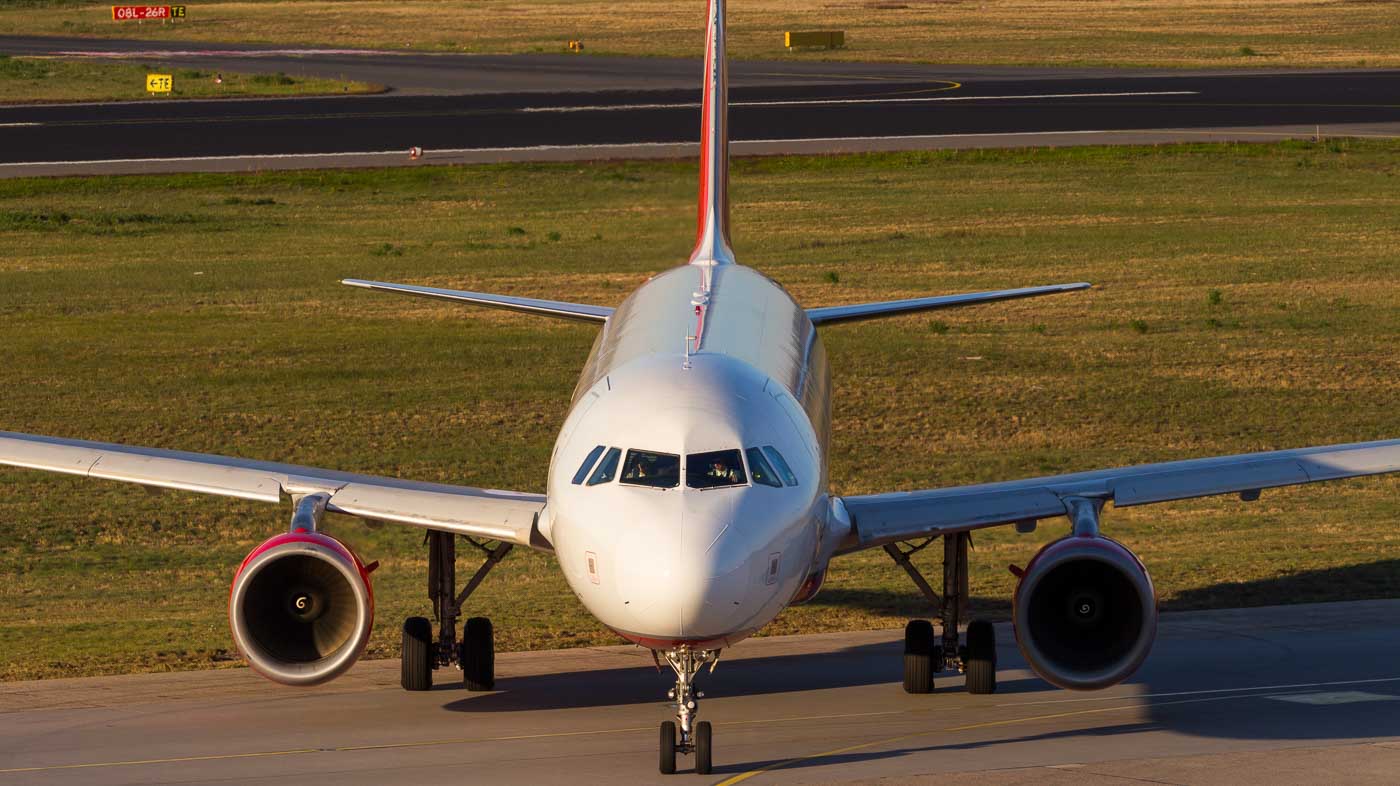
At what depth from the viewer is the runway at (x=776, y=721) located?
17344 millimetres

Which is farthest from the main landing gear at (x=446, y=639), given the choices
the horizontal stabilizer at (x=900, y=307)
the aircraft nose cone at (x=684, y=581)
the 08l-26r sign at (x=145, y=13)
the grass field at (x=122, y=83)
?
the 08l-26r sign at (x=145, y=13)

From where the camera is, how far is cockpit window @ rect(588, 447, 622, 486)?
16578 millimetres

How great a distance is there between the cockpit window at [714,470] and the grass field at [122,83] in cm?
7547

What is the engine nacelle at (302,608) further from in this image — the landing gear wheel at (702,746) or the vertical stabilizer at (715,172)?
the vertical stabilizer at (715,172)

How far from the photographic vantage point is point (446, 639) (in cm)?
2072

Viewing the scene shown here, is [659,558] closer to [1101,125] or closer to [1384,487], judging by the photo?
[1384,487]

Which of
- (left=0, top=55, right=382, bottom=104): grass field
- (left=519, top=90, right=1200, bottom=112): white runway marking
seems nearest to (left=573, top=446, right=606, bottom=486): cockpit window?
(left=519, top=90, right=1200, bottom=112): white runway marking

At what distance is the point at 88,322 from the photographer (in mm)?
43156

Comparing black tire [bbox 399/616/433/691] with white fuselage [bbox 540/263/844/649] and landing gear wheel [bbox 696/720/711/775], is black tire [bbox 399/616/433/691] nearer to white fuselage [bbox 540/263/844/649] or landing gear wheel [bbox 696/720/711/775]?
white fuselage [bbox 540/263/844/649]

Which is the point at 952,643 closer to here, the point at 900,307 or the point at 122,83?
the point at 900,307

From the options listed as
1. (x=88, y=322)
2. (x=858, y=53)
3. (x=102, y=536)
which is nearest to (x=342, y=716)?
(x=102, y=536)

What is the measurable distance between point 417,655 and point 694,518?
18.9ft

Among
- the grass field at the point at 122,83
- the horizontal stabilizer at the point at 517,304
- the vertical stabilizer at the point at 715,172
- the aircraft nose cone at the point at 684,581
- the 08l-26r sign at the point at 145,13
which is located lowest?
the aircraft nose cone at the point at 684,581

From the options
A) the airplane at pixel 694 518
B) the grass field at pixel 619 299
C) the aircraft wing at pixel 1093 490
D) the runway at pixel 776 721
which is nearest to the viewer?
the airplane at pixel 694 518
